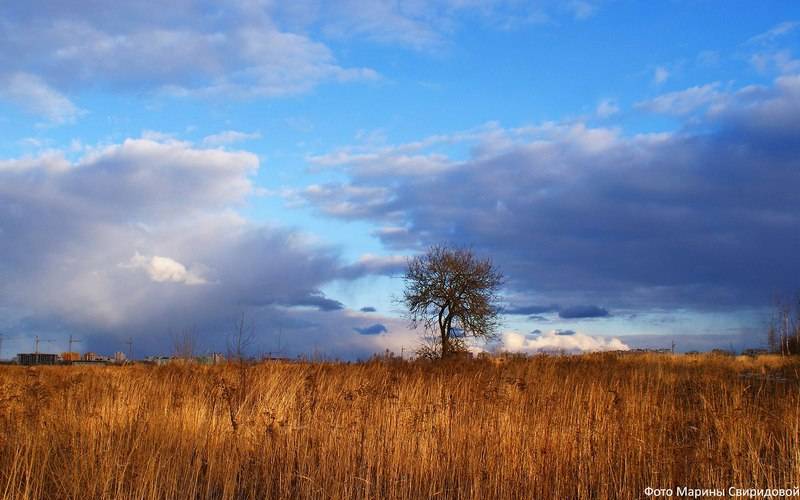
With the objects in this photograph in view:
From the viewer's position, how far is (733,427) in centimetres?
774

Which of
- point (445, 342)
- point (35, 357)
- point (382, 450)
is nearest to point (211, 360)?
point (382, 450)

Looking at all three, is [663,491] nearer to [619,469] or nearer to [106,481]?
[619,469]

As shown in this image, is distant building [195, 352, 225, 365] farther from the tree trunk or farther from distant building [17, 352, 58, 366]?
distant building [17, 352, 58, 366]

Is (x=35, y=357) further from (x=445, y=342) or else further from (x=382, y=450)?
(x=382, y=450)

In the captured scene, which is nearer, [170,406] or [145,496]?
[145,496]

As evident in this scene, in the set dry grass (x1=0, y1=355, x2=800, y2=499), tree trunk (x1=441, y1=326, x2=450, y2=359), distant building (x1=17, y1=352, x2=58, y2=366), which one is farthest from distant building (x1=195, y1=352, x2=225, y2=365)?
distant building (x1=17, y1=352, x2=58, y2=366)

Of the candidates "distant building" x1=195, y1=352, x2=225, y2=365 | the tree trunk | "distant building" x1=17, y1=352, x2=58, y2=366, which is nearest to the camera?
"distant building" x1=195, y1=352, x2=225, y2=365

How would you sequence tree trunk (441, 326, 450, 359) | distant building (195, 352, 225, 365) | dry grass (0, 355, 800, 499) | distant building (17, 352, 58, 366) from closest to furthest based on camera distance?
dry grass (0, 355, 800, 499) < distant building (195, 352, 225, 365) < tree trunk (441, 326, 450, 359) < distant building (17, 352, 58, 366)

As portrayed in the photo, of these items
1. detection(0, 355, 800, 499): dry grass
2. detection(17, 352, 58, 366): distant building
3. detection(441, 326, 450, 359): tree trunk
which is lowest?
detection(17, 352, 58, 366): distant building

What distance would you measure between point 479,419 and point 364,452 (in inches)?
72.1

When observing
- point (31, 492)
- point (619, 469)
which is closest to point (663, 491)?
point (619, 469)

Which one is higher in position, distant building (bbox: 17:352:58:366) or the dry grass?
the dry grass

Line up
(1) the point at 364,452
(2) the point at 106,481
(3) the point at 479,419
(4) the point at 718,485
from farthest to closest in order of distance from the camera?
1. (3) the point at 479,419
2. (1) the point at 364,452
3. (4) the point at 718,485
4. (2) the point at 106,481

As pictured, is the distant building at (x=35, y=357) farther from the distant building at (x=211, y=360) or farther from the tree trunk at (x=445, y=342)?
the distant building at (x=211, y=360)
